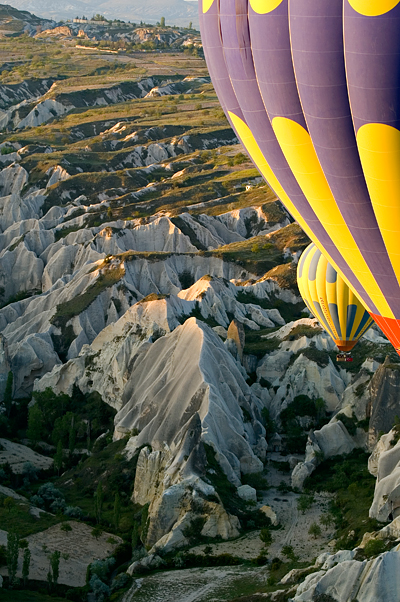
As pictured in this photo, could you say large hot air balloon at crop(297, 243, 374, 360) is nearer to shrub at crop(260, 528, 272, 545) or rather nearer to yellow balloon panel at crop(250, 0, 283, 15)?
shrub at crop(260, 528, 272, 545)

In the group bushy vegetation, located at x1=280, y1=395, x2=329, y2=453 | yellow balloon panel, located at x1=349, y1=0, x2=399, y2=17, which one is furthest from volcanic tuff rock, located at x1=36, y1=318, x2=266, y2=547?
yellow balloon panel, located at x1=349, y1=0, x2=399, y2=17

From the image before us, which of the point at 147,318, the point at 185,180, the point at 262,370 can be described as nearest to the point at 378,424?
the point at 262,370

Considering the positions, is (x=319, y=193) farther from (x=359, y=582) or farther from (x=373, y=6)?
(x=359, y=582)

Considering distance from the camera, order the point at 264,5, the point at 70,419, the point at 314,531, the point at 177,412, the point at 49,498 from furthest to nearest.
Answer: the point at 70,419 → the point at 177,412 → the point at 49,498 → the point at 314,531 → the point at 264,5

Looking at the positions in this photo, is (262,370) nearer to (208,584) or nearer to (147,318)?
(147,318)

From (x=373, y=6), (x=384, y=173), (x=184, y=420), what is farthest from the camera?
(x=184, y=420)

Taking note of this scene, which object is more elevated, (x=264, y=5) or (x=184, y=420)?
(x=264, y=5)

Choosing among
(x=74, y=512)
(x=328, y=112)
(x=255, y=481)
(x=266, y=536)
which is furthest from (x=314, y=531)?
(x=328, y=112)
